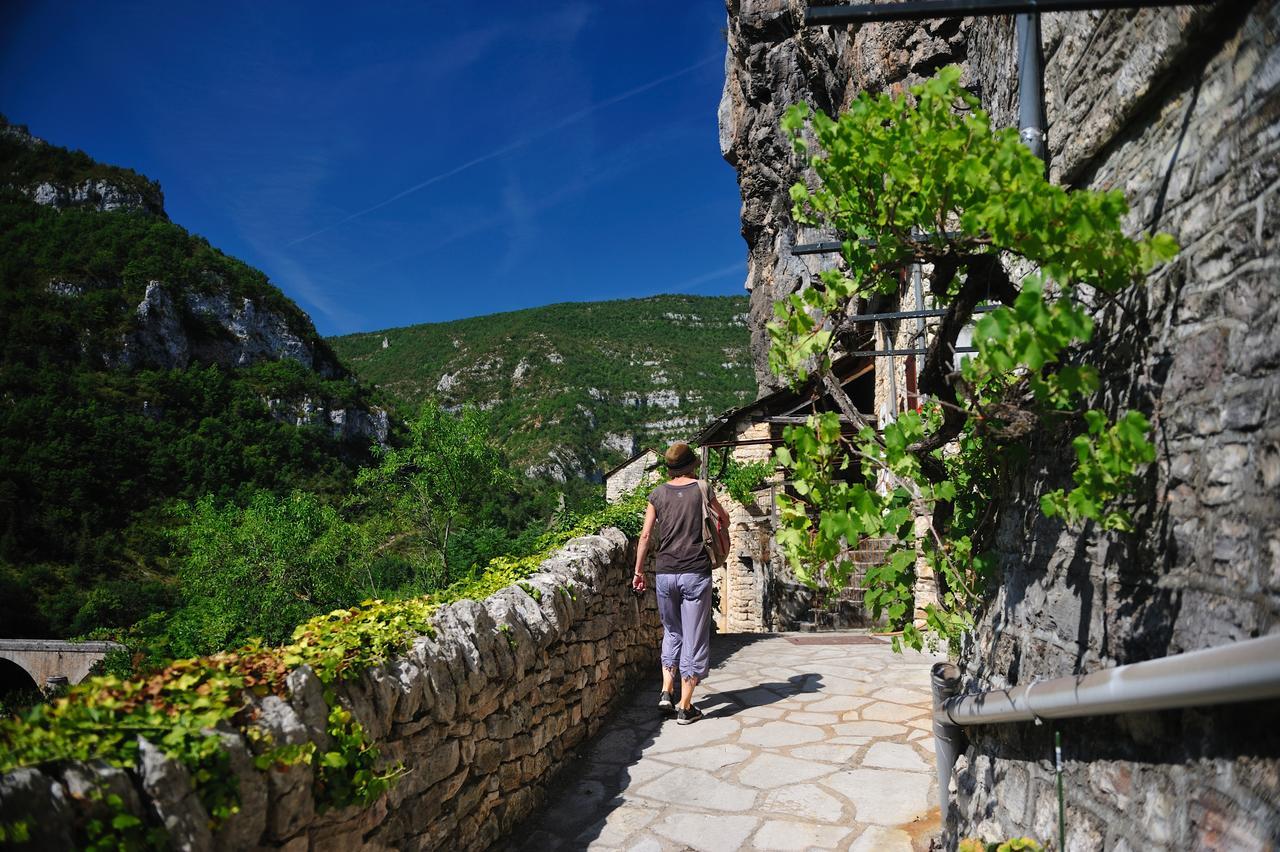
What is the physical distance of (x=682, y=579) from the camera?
4.80 metres

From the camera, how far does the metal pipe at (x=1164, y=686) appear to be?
4.02ft

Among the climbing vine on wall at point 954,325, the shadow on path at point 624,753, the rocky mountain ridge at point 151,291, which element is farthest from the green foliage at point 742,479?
the rocky mountain ridge at point 151,291

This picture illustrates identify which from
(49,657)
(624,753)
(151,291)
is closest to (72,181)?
(151,291)

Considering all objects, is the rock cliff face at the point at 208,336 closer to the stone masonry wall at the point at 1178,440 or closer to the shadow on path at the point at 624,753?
the shadow on path at the point at 624,753

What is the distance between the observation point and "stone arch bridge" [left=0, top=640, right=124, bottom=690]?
28.0 metres

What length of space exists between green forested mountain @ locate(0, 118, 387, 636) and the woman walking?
35.2 meters

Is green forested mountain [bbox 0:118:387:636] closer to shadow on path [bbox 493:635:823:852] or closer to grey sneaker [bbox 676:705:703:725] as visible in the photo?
shadow on path [bbox 493:635:823:852]

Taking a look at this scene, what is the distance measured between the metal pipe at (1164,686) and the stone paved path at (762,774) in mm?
1424

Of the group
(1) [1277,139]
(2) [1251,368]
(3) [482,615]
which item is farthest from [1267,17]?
(3) [482,615]

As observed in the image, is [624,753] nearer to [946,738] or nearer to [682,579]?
[682,579]

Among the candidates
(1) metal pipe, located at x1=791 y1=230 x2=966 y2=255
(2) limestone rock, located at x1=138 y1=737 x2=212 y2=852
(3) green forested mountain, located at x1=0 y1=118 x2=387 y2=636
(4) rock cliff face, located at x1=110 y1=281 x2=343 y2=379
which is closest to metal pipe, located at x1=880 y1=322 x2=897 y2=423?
(1) metal pipe, located at x1=791 y1=230 x2=966 y2=255

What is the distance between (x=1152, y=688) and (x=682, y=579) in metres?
3.41

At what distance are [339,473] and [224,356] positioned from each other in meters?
16.6

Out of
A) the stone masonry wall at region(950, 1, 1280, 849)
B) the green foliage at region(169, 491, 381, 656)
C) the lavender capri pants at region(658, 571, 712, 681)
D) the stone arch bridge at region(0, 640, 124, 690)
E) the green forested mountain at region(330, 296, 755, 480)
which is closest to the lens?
the stone masonry wall at region(950, 1, 1280, 849)
